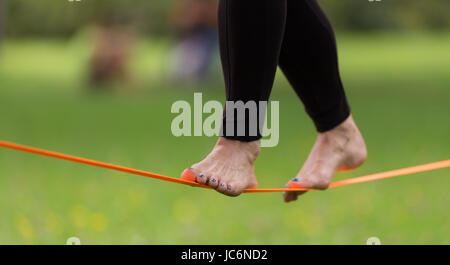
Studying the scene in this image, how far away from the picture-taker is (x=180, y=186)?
474 centimetres

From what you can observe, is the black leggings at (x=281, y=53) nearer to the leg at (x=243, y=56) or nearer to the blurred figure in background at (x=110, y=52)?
the leg at (x=243, y=56)

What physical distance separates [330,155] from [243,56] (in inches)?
20.9

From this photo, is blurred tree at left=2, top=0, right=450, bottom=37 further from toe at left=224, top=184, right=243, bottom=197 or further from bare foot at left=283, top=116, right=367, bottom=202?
toe at left=224, top=184, right=243, bottom=197

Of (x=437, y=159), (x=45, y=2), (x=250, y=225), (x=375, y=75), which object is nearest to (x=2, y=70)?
(x=45, y=2)

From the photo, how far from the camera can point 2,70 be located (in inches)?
645

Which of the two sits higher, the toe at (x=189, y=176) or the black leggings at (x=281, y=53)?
the black leggings at (x=281, y=53)

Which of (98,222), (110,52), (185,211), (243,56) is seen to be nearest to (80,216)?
(98,222)

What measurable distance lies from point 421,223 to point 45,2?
980cm

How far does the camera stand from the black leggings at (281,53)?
1.96 m

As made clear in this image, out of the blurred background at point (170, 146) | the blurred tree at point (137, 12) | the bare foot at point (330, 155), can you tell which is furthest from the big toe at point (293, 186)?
the blurred tree at point (137, 12)

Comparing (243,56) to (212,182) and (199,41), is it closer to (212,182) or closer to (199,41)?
(212,182)

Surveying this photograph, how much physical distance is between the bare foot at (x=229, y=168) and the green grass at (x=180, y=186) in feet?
4.44

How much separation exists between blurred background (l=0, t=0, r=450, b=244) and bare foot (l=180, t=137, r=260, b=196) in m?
1.35
